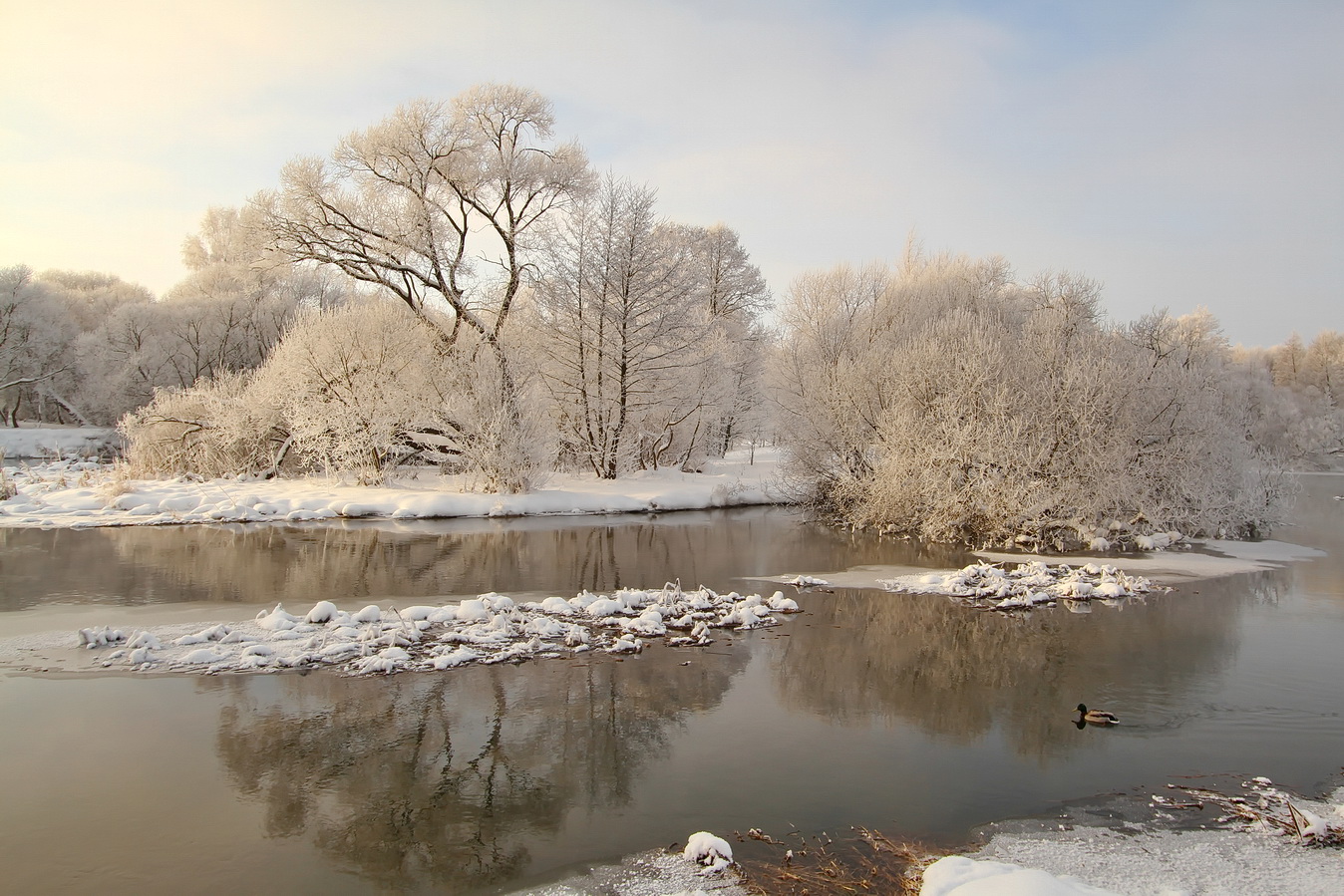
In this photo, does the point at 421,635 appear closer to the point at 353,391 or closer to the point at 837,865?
the point at 837,865

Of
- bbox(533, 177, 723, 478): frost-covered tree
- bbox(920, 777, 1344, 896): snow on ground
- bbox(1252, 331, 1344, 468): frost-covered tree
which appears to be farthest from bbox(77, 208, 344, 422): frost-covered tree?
bbox(1252, 331, 1344, 468): frost-covered tree

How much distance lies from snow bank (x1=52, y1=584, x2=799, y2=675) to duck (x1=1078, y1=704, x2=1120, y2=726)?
3752mm

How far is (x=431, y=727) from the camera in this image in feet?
20.3

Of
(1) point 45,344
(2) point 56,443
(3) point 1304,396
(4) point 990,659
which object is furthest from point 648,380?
(3) point 1304,396

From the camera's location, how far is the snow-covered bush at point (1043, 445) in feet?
54.4

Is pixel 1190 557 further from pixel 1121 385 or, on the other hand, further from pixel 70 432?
pixel 70 432

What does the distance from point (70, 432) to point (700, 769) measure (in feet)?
132

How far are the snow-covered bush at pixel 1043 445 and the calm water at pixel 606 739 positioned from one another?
18.5 feet

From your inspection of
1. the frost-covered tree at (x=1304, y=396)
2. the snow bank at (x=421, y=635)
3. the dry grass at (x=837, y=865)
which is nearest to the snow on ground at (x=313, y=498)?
the snow bank at (x=421, y=635)

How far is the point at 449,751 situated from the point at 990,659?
5894 millimetres

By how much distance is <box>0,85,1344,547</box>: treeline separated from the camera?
17031mm

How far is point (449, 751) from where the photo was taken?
5.73 m

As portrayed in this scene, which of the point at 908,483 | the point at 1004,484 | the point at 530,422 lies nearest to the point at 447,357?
the point at 530,422

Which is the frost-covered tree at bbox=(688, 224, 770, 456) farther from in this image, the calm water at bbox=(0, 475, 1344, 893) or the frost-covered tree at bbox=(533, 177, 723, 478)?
the calm water at bbox=(0, 475, 1344, 893)
